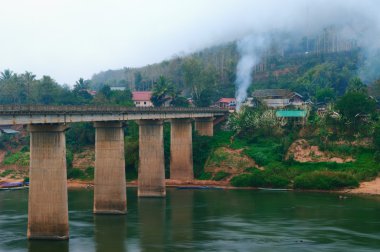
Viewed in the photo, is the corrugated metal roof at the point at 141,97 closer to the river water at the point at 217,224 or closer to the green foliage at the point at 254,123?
the green foliage at the point at 254,123

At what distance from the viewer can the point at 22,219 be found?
76.8m

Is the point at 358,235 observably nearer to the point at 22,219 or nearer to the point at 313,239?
the point at 313,239

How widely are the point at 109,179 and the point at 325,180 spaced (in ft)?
116

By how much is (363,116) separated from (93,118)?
54235 millimetres

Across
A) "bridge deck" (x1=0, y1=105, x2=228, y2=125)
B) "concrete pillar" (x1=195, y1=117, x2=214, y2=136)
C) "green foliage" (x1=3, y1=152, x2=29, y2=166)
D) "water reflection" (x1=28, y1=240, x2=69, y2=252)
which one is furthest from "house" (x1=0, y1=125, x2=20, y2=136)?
"water reflection" (x1=28, y1=240, x2=69, y2=252)

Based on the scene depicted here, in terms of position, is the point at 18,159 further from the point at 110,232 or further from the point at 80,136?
the point at 110,232

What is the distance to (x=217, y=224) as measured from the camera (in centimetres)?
7419

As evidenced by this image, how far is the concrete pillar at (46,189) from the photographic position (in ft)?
210

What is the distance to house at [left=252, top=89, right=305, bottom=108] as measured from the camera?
140 m

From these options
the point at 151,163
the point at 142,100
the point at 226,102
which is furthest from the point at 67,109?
the point at 142,100

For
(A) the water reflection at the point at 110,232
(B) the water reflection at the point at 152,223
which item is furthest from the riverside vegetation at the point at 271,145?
(A) the water reflection at the point at 110,232

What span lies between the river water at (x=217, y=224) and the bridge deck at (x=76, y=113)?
11.8 metres

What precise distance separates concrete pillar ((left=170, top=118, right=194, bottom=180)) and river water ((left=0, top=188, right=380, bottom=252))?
1374 cm

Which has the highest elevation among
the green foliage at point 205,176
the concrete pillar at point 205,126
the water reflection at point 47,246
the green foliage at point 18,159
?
the concrete pillar at point 205,126
